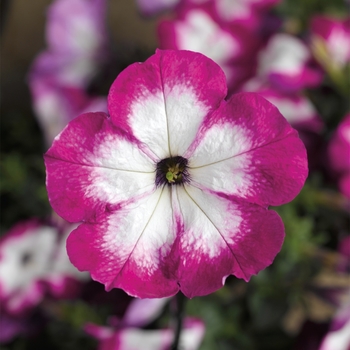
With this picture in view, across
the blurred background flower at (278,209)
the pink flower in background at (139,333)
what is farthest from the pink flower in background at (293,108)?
the pink flower in background at (139,333)

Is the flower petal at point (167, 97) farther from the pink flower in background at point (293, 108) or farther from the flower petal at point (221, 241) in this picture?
the pink flower in background at point (293, 108)

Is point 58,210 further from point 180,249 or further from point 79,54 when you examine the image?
point 79,54

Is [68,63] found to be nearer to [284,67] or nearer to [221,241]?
[284,67]

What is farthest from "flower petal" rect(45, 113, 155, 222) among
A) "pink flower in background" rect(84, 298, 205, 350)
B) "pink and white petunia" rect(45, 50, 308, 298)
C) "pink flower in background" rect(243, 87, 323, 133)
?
"pink flower in background" rect(243, 87, 323, 133)

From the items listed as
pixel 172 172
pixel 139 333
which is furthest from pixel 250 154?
pixel 139 333

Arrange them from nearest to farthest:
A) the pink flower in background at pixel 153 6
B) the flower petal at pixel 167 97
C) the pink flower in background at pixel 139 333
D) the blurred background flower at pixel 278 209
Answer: the flower petal at pixel 167 97 < the pink flower in background at pixel 139 333 < the blurred background flower at pixel 278 209 < the pink flower in background at pixel 153 6

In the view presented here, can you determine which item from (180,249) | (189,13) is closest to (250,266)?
(180,249)

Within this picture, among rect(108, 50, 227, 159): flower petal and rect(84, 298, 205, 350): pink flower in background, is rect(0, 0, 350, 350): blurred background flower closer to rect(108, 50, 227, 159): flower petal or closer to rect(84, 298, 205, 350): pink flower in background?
rect(84, 298, 205, 350): pink flower in background
